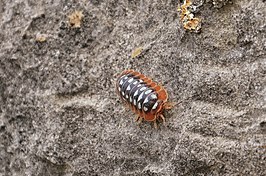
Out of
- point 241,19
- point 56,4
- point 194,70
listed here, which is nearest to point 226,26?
point 241,19

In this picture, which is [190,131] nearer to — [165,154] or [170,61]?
[165,154]

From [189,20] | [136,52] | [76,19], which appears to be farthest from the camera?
[76,19]

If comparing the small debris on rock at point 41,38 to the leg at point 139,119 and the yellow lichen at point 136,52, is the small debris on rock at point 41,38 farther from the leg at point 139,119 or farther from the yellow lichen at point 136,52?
the leg at point 139,119

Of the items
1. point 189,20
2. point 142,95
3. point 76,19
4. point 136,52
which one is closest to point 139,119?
point 142,95

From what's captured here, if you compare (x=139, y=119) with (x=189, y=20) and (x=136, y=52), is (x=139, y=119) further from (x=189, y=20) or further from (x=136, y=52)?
(x=189, y=20)

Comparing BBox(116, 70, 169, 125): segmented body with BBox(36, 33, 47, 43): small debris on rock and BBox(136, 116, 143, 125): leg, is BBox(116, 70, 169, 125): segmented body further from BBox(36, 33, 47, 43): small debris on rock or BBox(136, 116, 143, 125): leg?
BBox(36, 33, 47, 43): small debris on rock

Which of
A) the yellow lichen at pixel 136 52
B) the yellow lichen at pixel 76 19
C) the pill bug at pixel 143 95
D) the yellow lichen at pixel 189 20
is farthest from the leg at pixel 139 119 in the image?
the yellow lichen at pixel 76 19

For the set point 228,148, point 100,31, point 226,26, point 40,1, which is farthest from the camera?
point 40,1
